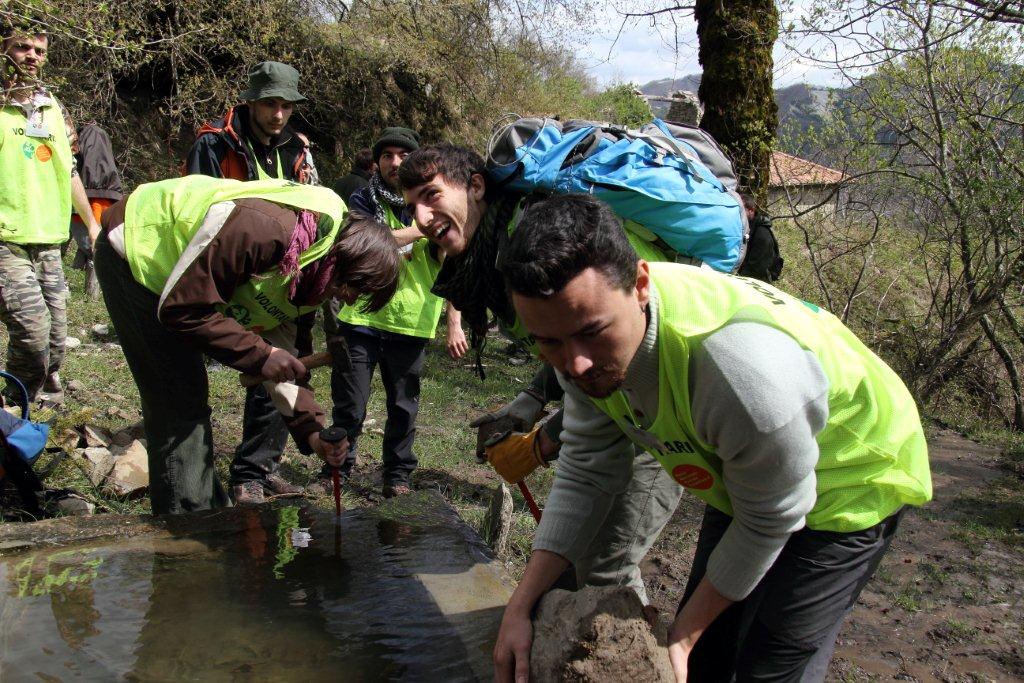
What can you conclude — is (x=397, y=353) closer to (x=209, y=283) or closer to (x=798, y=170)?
(x=209, y=283)

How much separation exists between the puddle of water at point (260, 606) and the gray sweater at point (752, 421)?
101cm

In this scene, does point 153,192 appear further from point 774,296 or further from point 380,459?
point 380,459

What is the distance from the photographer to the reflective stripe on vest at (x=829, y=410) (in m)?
1.60

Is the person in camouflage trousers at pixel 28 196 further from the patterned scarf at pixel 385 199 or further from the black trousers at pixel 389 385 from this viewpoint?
the patterned scarf at pixel 385 199

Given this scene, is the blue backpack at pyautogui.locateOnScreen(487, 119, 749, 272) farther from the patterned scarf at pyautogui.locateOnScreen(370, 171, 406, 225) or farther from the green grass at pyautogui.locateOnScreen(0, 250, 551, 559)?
the patterned scarf at pyautogui.locateOnScreen(370, 171, 406, 225)

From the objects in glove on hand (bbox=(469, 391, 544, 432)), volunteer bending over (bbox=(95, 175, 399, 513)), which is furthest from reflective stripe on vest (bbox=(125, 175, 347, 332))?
glove on hand (bbox=(469, 391, 544, 432))

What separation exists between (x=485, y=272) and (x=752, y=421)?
4.34 ft

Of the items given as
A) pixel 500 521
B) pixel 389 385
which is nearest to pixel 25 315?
pixel 389 385

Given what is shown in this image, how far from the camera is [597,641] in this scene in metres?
1.79

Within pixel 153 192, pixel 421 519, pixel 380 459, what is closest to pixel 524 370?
pixel 380 459

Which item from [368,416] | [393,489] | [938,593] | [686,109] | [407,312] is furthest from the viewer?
[686,109]

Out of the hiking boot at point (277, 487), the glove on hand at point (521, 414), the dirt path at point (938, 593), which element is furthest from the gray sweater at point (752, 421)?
the hiking boot at point (277, 487)

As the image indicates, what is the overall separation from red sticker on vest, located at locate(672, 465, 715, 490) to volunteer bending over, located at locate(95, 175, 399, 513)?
55.8 inches

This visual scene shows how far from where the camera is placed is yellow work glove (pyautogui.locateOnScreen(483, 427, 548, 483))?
9.22 ft
